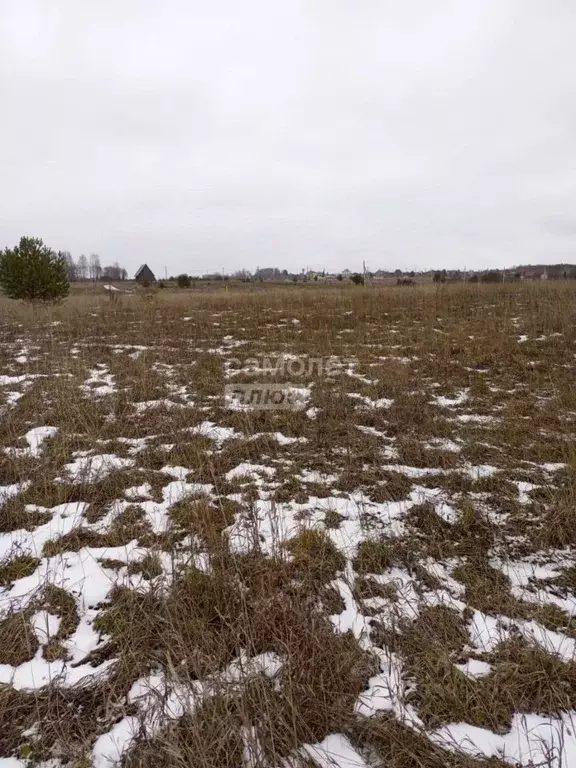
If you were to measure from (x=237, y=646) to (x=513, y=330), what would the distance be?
345 inches

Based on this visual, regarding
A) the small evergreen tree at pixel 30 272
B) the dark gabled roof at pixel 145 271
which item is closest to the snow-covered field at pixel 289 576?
the small evergreen tree at pixel 30 272

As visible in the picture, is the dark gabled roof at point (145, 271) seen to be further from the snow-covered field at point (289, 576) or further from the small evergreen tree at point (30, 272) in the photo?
the snow-covered field at point (289, 576)

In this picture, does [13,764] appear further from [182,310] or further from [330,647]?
[182,310]

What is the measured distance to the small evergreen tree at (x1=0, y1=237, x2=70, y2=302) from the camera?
41.4 ft

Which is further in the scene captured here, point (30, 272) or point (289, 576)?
point (30, 272)

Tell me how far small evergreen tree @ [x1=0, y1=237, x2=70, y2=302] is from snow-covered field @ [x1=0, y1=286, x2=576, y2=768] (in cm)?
934

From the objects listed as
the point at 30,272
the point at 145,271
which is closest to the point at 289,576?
the point at 30,272

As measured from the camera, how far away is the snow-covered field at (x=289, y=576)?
1435 mm

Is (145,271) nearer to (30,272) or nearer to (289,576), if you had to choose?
(30,272)

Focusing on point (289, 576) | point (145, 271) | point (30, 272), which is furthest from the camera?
point (145, 271)

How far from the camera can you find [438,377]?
6020 millimetres

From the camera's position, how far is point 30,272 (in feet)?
41.5

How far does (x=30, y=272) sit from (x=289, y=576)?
1435 cm

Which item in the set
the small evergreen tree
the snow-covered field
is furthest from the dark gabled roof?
the snow-covered field
